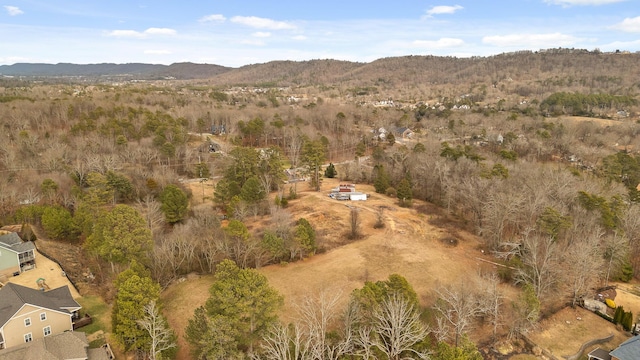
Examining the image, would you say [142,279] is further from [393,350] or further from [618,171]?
[618,171]

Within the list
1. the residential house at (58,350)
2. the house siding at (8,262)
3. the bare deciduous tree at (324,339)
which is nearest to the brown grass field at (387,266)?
the bare deciduous tree at (324,339)

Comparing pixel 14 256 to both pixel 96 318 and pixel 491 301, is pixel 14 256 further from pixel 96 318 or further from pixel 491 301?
pixel 491 301

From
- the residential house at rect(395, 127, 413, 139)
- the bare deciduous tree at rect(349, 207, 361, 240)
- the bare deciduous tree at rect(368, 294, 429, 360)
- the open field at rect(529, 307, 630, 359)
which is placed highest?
the residential house at rect(395, 127, 413, 139)

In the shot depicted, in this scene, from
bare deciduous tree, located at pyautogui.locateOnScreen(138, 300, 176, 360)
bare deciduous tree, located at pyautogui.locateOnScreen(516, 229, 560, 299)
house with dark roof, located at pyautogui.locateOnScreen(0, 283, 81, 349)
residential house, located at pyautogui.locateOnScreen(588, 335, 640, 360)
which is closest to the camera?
bare deciduous tree, located at pyautogui.locateOnScreen(138, 300, 176, 360)

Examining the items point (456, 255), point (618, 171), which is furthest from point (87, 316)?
point (618, 171)

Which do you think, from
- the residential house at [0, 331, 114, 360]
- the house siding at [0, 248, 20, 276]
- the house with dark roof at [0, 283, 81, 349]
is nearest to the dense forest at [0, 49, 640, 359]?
the residential house at [0, 331, 114, 360]

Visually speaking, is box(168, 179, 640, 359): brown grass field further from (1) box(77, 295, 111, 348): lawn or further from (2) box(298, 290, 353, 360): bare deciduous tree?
(2) box(298, 290, 353, 360): bare deciduous tree

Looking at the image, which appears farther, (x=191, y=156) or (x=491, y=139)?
(x=491, y=139)
